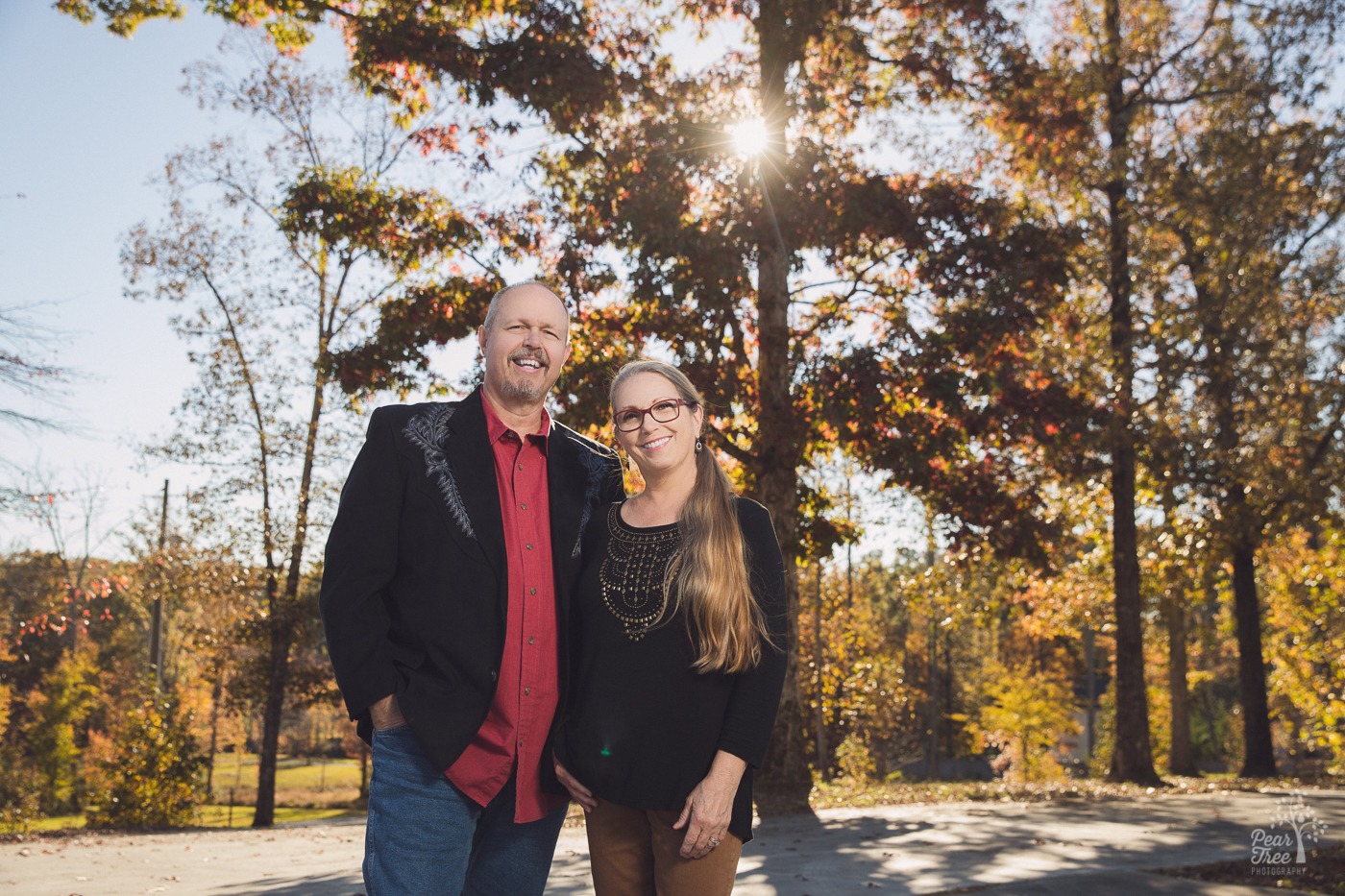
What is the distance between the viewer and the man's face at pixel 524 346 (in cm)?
300

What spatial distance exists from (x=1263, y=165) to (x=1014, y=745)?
21364 millimetres

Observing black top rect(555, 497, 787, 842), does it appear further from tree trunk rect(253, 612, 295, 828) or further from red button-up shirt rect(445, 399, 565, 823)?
tree trunk rect(253, 612, 295, 828)

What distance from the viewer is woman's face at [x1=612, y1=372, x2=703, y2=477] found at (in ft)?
9.35

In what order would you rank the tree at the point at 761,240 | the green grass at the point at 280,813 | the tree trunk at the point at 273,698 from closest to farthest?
the tree at the point at 761,240, the tree trunk at the point at 273,698, the green grass at the point at 280,813

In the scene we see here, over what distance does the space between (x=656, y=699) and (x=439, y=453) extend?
0.89 meters

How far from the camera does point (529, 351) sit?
9.87 ft

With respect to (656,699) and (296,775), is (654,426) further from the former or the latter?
(296,775)

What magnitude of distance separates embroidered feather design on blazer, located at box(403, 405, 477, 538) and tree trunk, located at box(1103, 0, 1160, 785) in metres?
13.9

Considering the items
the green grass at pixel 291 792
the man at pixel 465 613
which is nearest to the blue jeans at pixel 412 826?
the man at pixel 465 613

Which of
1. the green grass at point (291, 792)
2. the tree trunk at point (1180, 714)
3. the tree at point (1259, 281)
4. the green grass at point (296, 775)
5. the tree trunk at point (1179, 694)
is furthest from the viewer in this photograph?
the green grass at point (296, 775)

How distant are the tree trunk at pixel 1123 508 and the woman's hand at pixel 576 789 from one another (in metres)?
13.9

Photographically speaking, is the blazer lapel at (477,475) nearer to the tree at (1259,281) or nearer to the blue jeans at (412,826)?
the blue jeans at (412,826)

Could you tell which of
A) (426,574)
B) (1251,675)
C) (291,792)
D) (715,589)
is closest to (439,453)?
(426,574)

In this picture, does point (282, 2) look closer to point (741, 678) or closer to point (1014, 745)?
point (741, 678)
